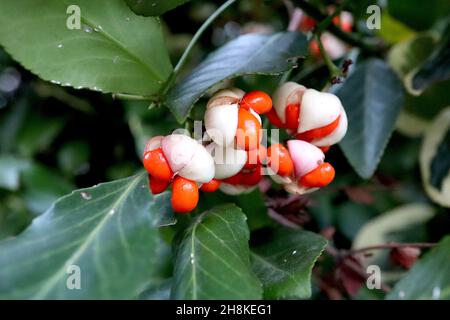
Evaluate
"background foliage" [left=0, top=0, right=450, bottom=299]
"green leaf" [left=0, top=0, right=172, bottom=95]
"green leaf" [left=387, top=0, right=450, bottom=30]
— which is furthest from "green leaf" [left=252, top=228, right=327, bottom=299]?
"green leaf" [left=387, top=0, right=450, bottom=30]

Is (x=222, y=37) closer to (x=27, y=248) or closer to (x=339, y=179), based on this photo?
(x=339, y=179)

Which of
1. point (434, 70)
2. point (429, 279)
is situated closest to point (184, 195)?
point (429, 279)

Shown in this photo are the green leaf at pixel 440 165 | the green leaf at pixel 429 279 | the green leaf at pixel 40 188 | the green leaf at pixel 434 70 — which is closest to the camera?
the green leaf at pixel 429 279

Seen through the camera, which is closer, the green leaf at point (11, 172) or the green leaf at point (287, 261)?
the green leaf at point (287, 261)

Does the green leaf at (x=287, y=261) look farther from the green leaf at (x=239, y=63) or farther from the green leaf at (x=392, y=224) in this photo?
the green leaf at (x=392, y=224)

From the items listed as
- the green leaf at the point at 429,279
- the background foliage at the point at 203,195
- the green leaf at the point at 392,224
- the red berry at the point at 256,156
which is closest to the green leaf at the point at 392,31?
the background foliage at the point at 203,195

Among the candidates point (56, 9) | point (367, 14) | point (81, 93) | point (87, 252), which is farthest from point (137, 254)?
point (81, 93)
